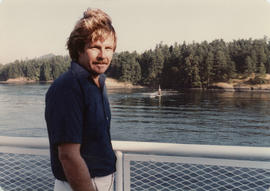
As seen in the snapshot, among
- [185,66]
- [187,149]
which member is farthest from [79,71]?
[185,66]

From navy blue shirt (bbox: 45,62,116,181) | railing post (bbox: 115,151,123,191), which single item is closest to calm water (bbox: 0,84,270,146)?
railing post (bbox: 115,151,123,191)

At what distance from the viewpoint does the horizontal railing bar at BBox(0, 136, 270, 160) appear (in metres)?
1.02

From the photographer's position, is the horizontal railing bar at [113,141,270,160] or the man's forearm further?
the horizontal railing bar at [113,141,270,160]

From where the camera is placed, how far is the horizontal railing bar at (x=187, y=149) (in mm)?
1024

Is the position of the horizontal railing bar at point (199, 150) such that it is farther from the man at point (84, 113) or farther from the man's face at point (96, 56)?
the man's face at point (96, 56)

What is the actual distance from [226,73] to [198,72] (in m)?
4.61

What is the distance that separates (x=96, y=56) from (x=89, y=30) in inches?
2.9

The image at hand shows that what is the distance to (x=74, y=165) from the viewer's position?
27.2 inches

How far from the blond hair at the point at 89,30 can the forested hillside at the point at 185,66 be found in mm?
42143

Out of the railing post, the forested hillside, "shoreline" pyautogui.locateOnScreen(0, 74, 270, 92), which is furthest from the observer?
"shoreline" pyautogui.locateOnScreen(0, 74, 270, 92)

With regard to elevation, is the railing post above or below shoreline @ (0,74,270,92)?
above

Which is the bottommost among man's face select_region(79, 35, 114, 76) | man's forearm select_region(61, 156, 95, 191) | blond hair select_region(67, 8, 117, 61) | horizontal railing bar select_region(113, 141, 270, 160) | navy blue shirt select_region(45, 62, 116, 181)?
horizontal railing bar select_region(113, 141, 270, 160)

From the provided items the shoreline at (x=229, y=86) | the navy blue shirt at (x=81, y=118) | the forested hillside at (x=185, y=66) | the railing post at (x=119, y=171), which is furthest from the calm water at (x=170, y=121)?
the navy blue shirt at (x=81, y=118)

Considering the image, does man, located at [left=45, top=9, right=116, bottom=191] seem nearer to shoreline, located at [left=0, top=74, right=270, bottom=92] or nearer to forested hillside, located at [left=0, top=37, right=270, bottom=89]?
forested hillside, located at [left=0, top=37, right=270, bottom=89]
